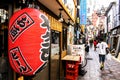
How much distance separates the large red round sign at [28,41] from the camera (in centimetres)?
344

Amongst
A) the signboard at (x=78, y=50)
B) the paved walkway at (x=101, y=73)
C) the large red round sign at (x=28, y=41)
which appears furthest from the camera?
the signboard at (x=78, y=50)

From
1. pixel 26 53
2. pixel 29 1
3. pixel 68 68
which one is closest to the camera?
pixel 26 53

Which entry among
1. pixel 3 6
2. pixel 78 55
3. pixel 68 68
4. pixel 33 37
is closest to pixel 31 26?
pixel 33 37

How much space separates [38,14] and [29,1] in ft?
5.54

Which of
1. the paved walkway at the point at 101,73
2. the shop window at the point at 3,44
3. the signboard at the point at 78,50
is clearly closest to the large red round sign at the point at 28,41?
the shop window at the point at 3,44

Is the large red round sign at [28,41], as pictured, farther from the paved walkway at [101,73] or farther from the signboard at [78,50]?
the signboard at [78,50]

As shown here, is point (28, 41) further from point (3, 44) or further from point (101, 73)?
point (101, 73)

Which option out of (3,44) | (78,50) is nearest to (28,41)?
(3,44)

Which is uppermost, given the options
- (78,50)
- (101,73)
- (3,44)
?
(3,44)

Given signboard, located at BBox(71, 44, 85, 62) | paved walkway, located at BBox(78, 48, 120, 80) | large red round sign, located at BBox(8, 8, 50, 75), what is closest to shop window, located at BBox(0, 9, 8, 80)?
large red round sign, located at BBox(8, 8, 50, 75)

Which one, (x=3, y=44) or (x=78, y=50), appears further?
(x=78, y=50)

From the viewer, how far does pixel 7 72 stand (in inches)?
187

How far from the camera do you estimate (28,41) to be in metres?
3.42

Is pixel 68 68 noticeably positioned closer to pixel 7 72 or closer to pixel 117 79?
pixel 117 79
